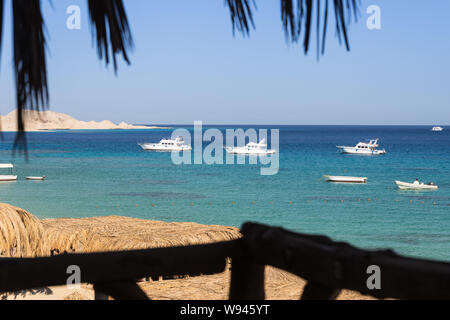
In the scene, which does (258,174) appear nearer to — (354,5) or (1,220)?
(1,220)

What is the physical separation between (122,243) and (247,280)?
4.52 m

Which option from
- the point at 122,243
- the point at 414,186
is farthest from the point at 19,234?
the point at 414,186

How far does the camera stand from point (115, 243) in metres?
6.22

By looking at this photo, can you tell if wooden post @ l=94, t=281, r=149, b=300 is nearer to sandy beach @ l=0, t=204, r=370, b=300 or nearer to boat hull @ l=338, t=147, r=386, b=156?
sandy beach @ l=0, t=204, r=370, b=300

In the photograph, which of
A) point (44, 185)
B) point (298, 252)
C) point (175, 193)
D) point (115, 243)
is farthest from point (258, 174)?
point (298, 252)

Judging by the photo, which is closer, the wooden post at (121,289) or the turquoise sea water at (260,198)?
the wooden post at (121,289)

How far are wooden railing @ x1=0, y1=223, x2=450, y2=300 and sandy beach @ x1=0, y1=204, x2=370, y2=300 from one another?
3303 millimetres

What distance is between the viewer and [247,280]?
1.75m

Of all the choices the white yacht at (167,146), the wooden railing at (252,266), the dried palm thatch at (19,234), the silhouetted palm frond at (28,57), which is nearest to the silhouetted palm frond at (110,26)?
the silhouetted palm frond at (28,57)

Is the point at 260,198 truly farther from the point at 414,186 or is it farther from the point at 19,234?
the point at 19,234

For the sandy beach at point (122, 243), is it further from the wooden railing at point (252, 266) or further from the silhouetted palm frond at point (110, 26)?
the silhouetted palm frond at point (110, 26)

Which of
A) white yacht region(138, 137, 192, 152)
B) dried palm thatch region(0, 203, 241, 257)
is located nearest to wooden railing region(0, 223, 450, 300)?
dried palm thatch region(0, 203, 241, 257)

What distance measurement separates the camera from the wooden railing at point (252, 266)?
45.7 inches

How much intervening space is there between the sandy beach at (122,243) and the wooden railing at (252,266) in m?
3.30
